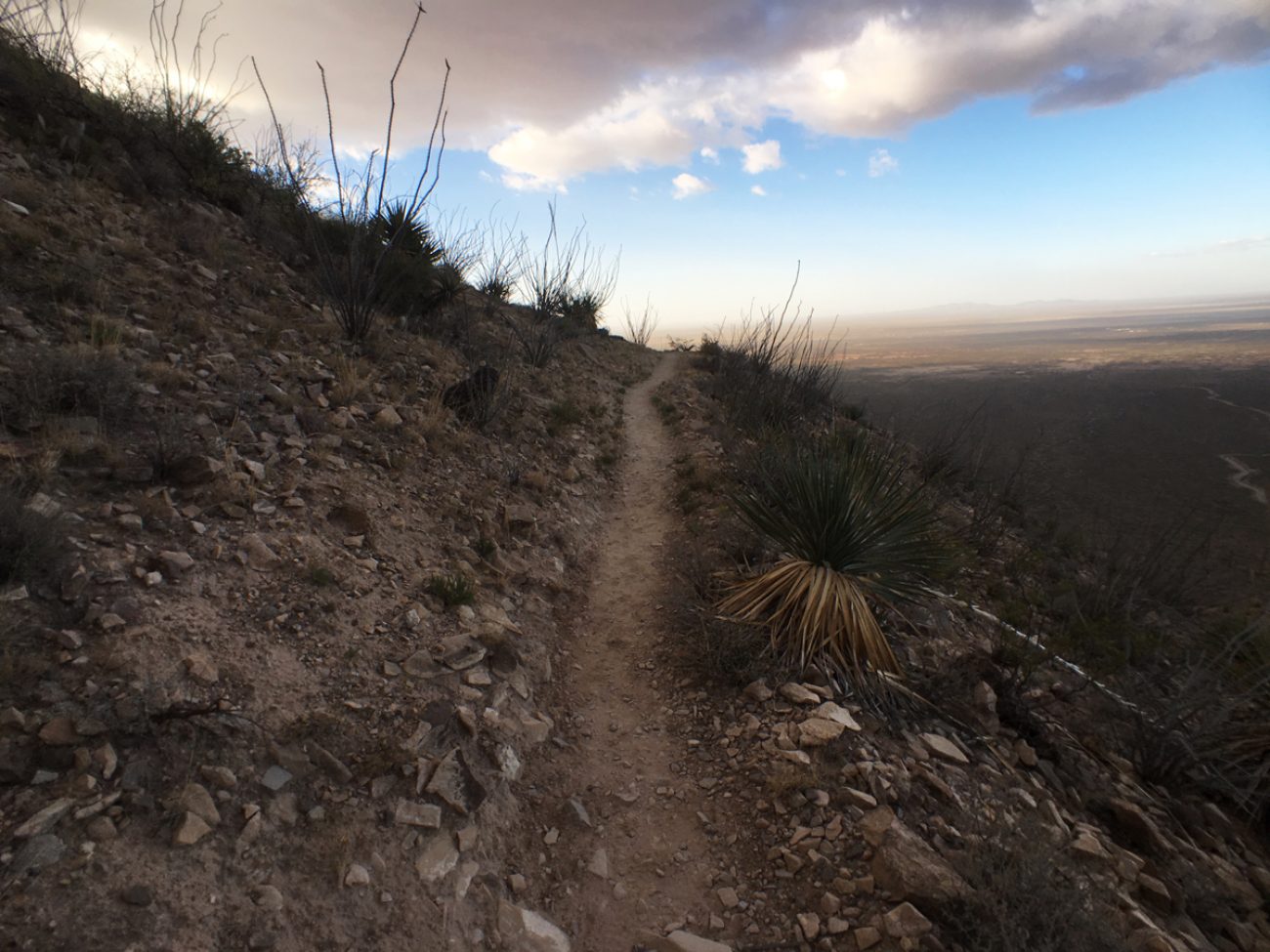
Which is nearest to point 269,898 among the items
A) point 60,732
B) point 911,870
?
point 60,732

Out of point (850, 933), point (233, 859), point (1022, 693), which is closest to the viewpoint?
point (233, 859)

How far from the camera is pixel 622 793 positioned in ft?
11.4

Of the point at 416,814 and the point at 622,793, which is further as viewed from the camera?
the point at 622,793

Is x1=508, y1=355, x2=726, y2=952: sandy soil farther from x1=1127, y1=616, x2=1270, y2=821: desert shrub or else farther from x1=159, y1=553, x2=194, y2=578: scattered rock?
x1=1127, y1=616, x2=1270, y2=821: desert shrub

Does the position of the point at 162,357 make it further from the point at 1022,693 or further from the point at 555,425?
the point at 1022,693

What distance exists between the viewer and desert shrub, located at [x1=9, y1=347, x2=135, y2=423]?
376 centimetres

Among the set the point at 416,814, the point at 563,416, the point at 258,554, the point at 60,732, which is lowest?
the point at 416,814

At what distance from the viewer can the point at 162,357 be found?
5.01 metres

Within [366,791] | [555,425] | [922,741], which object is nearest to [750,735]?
[922,741]

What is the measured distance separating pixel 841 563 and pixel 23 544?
4.90 metres

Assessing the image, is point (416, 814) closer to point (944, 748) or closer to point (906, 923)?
point (906, 923)

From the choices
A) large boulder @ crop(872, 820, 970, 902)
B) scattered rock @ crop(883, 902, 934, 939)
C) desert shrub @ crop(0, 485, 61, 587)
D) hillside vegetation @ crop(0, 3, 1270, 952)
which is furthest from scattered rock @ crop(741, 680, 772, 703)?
desert shrub @ crop(0, 485, 61, 587)

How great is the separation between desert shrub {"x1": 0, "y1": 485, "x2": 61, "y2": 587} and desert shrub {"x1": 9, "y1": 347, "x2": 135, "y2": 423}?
130 centimetres

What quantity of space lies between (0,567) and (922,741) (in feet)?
16.4
